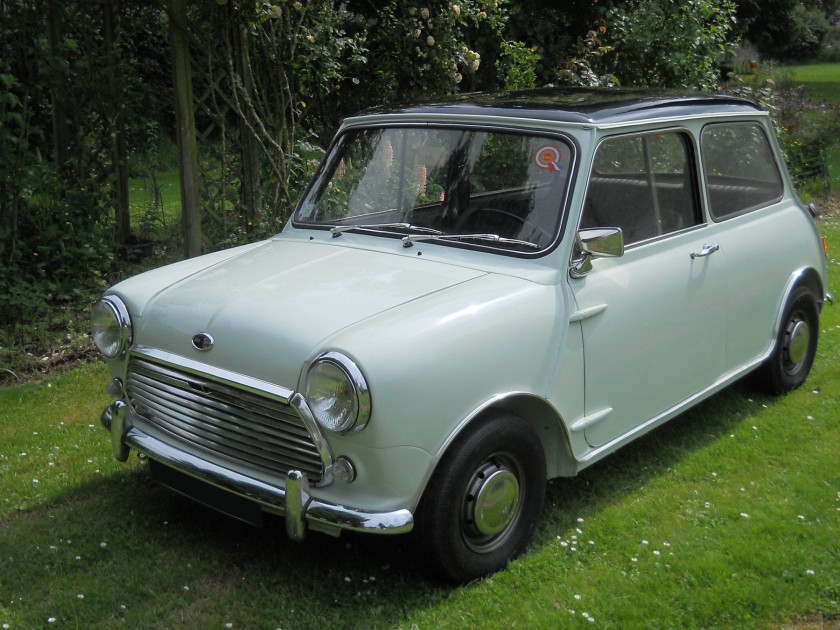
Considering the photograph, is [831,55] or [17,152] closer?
[17,152]

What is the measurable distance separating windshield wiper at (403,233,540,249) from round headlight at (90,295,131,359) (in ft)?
3.90

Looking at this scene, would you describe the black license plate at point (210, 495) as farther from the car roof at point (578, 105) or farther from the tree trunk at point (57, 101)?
the tree trunk at point (57, 101)

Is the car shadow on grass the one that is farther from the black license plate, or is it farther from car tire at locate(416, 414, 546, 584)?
the black license plate

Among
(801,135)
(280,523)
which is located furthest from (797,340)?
(801,135)

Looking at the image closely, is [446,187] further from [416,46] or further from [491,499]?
[416,46]

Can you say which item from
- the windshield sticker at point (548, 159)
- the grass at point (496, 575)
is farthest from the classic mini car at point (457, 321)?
the grass at point (496, 575)

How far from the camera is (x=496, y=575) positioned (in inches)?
134

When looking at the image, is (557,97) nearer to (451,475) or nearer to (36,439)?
(451,475)

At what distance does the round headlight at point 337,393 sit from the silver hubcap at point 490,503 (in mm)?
562

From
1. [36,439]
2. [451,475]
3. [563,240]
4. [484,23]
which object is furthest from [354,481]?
[484,23]

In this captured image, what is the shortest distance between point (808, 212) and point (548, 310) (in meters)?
2.60

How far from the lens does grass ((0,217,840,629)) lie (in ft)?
10.5

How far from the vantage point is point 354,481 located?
2984 millimetres

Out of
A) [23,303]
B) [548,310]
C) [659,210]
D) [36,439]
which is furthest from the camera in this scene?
[23,303]
